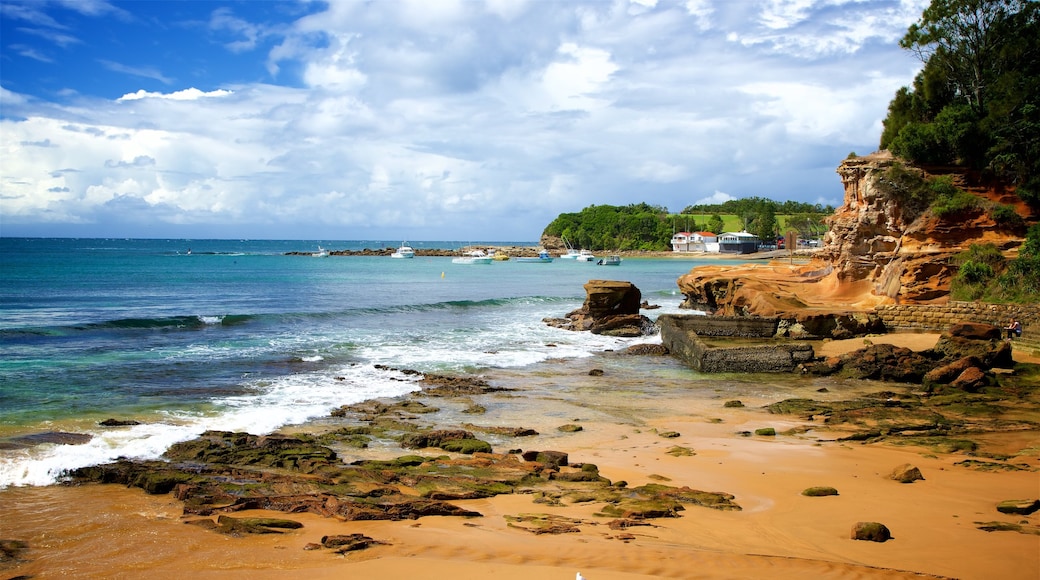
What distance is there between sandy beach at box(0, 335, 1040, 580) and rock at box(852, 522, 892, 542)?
4.4 inches

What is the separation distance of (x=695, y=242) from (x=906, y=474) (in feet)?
397

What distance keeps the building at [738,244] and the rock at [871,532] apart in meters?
111

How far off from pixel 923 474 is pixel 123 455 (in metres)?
11.6

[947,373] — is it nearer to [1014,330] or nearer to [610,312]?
[1014,330]

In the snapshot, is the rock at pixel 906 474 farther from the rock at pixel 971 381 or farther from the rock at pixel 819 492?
the rock at pixel 971 381

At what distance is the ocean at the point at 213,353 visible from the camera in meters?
12.2

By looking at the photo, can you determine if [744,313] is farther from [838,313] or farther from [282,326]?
[282,326]

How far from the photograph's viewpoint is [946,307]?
21922mm

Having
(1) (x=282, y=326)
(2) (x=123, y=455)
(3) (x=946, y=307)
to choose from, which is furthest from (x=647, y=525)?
(1) (x=282, y=326)

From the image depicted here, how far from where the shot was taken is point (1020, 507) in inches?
296

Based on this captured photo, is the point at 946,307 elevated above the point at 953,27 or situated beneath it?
situated beneath

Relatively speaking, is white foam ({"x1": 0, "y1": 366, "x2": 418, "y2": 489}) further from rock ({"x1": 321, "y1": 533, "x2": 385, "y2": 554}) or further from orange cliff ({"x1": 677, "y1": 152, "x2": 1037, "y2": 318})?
orange cliff ({"x1": 677, "y1": 152, "x2": 1037, "y2": 318})

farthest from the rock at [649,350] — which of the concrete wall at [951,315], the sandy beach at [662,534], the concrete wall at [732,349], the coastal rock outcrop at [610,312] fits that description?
the sandy beach at [662,534]

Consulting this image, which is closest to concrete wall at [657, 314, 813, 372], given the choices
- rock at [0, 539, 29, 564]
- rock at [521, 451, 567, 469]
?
rock at [521, 451, 567, 469]
